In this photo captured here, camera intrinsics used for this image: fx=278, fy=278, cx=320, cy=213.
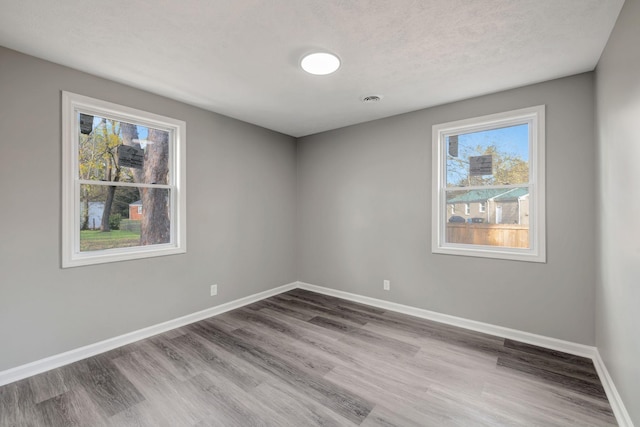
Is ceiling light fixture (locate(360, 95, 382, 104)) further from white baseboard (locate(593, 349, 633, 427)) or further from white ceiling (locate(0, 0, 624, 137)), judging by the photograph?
white baseboard (locate(593, 349, 633, 427))

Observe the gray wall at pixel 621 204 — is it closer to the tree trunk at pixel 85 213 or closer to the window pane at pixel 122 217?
the window pane at pixel 122 217

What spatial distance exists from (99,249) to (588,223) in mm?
4565

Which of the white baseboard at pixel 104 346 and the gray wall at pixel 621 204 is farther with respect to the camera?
the white baseboard at pixel 104 346

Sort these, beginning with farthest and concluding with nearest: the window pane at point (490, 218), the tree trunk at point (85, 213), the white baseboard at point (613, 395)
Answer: the window pane at point (490, 218)
the tree trunk at point (85, 213)
the white baseboard at point (613, 395)

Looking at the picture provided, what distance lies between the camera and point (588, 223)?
2496 mm

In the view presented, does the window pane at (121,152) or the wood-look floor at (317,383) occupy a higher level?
the window pane at (121,152)

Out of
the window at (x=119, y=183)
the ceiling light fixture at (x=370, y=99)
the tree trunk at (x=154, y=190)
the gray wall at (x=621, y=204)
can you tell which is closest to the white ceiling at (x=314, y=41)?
the ceiling light fixture at (x=370, y=99)

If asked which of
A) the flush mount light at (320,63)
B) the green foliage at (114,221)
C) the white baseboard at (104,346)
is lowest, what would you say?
the white baseboard at (104,346)

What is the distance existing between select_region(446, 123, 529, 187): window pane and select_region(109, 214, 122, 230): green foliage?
3654 mm

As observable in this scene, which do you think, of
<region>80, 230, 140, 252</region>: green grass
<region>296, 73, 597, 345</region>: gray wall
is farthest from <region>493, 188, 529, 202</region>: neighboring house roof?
<region>80, 230, 140, 252</region>: green grass

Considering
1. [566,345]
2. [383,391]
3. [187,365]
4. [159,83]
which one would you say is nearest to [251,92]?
[159,83]

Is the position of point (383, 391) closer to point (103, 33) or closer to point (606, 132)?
point (606, 132)

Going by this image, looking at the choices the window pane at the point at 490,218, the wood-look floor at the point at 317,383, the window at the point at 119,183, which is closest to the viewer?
the wood-look floor at the point at 317,383

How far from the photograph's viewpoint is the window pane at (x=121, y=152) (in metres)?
2.63
